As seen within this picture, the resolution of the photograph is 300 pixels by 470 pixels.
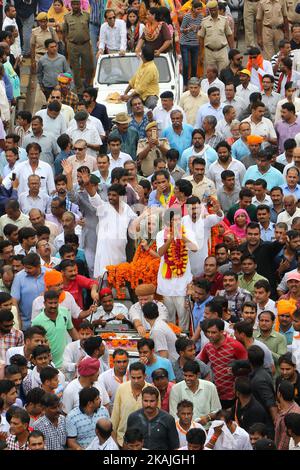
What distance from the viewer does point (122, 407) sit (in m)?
16.5

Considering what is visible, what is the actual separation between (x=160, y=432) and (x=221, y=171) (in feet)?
21.3

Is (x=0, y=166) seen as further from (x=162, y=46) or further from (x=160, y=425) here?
(x=160, y=425)

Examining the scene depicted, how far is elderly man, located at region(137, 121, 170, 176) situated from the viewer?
2255cm

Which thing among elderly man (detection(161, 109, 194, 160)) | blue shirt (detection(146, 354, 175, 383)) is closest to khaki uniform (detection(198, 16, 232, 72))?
elderly man (detection(161, 109, 194, 160))

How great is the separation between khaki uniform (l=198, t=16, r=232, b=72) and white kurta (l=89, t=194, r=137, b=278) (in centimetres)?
691

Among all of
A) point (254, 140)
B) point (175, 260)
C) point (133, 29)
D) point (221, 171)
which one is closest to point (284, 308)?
point (175, 260)

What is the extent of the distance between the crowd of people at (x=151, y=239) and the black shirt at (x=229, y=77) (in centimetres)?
3

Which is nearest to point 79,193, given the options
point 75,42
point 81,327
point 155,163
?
point 155,163

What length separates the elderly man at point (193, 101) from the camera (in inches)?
965

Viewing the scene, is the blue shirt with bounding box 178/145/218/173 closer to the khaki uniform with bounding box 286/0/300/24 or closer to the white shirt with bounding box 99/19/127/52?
the white shirt with bounding box 99/19/127/52

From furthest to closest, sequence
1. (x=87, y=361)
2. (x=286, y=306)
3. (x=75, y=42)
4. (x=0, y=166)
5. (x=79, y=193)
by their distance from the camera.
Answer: (x=75, y=42) → (x=0, y=166) → (x=79, y=193) → (x=286, y=306) → (x=87, y=361)

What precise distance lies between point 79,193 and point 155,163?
1.54m

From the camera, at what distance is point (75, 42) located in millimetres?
27062

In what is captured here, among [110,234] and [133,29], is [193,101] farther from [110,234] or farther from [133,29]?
[110,234]
